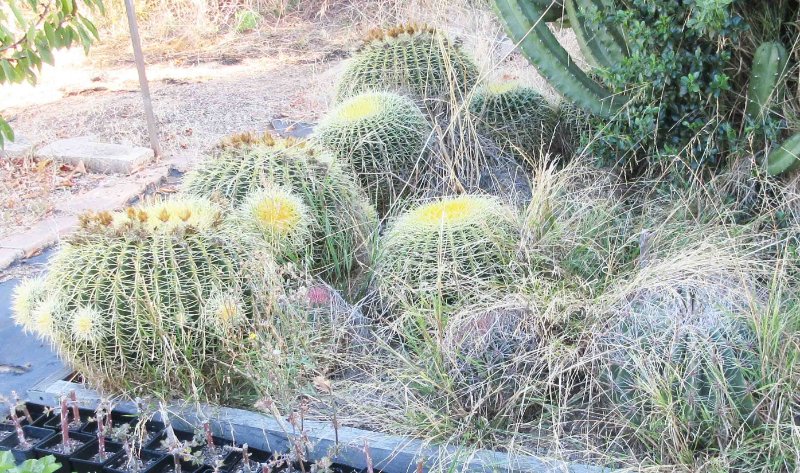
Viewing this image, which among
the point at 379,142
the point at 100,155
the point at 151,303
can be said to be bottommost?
the point at 100,155

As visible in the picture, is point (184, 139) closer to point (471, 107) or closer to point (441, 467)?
point (471, 107)

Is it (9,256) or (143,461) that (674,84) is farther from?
(9,256)

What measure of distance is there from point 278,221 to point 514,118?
5.69 feet

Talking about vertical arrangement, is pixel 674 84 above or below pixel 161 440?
above

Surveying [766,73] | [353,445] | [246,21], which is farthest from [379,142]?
[246,21]

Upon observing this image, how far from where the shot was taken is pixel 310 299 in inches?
116

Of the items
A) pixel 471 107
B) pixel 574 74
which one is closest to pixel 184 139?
pixel 471 107

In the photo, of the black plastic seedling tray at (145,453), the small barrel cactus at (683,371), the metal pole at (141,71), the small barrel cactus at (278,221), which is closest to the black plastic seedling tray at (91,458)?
the black plastic seedling tray at (145,453)

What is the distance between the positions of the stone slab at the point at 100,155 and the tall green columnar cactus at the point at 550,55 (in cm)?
295

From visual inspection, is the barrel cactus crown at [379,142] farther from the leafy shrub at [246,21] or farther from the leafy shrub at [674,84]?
the leafy shrub at [246,21]

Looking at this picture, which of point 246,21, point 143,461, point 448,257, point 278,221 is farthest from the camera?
point 246,21

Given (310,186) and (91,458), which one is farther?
(310,186)

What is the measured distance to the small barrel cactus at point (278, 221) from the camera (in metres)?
3.01

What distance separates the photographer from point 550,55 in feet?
12.5
